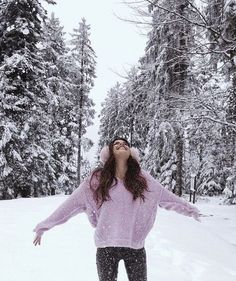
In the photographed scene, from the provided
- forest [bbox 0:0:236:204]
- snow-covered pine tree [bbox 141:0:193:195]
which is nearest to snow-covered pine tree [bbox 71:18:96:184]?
forest [bbox 0:0:236:204]

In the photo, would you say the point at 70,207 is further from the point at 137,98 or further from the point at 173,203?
the point at 137,98

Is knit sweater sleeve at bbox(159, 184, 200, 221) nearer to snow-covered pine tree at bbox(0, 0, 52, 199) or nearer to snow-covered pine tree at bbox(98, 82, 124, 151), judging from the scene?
snow-covered pine tree at bbox(0, 0, 52, 199)

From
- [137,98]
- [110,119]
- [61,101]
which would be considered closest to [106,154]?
[137,98]

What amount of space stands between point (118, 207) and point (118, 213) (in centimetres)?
5

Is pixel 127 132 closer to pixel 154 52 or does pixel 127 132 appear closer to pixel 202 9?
pixel 154 52

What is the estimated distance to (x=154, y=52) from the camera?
2405 cm

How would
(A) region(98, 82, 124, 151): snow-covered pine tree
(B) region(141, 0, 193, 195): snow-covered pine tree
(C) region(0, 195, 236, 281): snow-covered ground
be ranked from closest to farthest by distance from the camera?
(C) region(0, 195, 236, 281): snow-covered ground
(B) region(141, 0, 193, 195): snow-covered pine tree
(A) region(98, 82, 124, 151): snow-covered pine tree

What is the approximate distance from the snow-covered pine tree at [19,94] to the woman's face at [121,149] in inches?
707

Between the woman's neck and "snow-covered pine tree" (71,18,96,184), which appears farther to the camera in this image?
"snow-covered pine tree" (71,18,96,184)

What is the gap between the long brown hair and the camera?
3484 millimetres

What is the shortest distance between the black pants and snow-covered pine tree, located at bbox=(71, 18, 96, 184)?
1240 inches

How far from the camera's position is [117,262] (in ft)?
11.3


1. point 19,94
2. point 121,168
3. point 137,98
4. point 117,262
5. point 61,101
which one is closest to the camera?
point 117,262

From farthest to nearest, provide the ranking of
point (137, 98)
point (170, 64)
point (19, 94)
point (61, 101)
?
point (61, 101) → point (19, 94) → point (170, 64) → point (137, 98)
